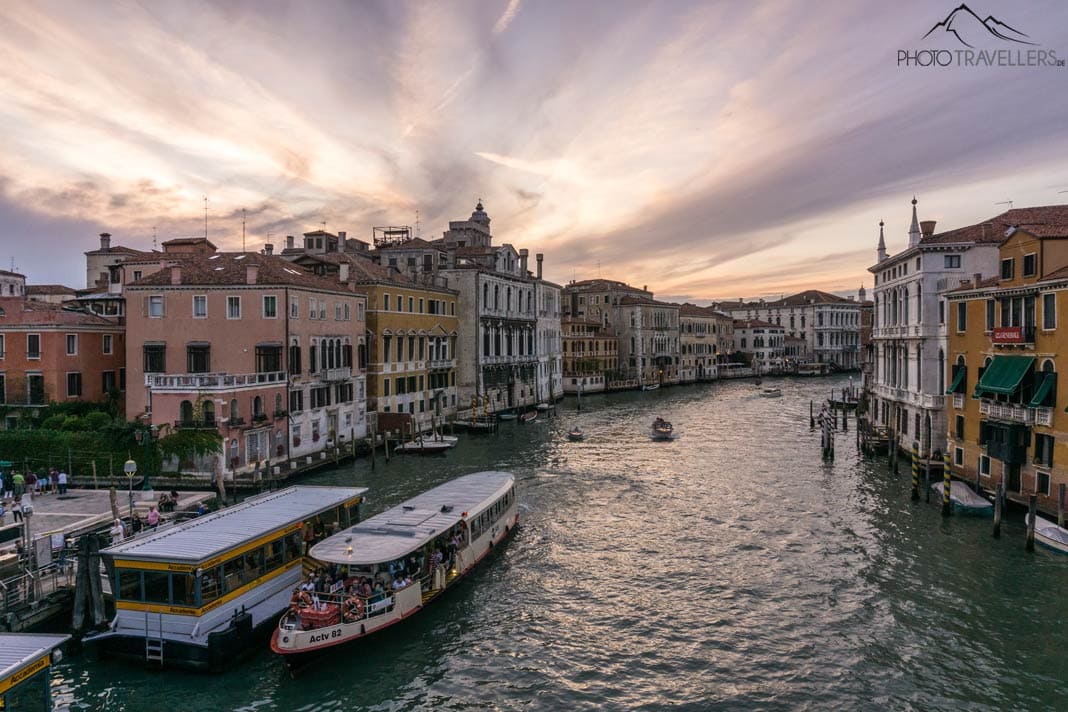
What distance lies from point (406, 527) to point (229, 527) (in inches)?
156

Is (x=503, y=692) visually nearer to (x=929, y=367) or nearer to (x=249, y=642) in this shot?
(x=249, y=642)

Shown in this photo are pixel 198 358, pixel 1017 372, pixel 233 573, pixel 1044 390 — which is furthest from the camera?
pixel 198 358

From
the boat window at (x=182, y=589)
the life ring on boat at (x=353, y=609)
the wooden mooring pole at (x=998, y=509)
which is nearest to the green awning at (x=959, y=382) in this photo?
the wooden mooring pole at (x=998, y=509)

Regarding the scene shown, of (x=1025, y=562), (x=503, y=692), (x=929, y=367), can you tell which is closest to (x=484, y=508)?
(x=503, y=692)

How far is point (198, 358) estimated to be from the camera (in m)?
31.5

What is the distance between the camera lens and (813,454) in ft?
124

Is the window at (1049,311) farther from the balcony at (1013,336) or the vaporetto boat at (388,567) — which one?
the vaporetto boat at (388,567)

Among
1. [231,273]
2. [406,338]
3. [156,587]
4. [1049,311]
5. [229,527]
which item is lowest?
[156,587]

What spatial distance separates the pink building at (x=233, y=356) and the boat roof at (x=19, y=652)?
742 inches

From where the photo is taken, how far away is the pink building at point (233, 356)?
93.8 ft

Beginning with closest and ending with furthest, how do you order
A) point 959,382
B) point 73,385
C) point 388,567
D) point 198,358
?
point 388,567 < point 959,382 < point 198,358 < point 73,385

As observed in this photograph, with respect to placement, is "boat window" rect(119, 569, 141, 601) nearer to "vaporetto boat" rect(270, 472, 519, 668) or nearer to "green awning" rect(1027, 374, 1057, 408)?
"vaporetto boat" rect(270, 472, 519, 668)

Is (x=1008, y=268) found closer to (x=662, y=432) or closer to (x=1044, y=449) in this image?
(x=1044, y=449)

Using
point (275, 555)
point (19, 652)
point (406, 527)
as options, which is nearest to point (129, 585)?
point (275, 555)
